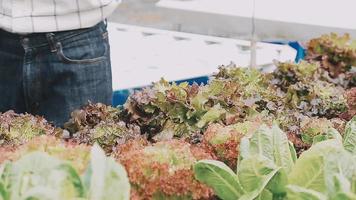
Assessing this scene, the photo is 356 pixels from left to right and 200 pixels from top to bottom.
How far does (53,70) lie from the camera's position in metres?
1.91

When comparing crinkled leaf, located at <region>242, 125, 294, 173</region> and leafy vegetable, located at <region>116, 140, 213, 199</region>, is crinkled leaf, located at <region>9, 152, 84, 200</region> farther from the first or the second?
crinkled leaf, located at <region>242, 125, 294, 173</region>

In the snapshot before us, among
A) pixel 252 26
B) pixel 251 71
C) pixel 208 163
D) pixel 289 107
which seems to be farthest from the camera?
pixel 252 26

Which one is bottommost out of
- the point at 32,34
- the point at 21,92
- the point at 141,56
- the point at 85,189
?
the point at 141,56

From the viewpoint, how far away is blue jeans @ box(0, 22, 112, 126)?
6.16ft

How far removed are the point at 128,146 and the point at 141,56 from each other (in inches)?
63.5

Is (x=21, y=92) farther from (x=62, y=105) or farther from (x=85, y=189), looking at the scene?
(x=85, y=189)

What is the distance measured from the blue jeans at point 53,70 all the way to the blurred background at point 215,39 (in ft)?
1.55

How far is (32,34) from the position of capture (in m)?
1.85

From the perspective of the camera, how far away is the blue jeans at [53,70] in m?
1.88

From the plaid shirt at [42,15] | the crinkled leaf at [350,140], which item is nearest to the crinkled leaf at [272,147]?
the crinkled leaf at [350,140]

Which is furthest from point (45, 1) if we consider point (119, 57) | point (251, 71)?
point (119, 57)

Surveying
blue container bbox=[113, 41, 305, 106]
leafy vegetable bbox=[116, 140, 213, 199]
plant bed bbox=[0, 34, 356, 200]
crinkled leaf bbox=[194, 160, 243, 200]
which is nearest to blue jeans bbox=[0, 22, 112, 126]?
plant bed bbox=[0, 34, 356, 200]

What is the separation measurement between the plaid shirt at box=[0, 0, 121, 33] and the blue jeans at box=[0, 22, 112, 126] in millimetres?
25

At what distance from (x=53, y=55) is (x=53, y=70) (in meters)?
0.05
